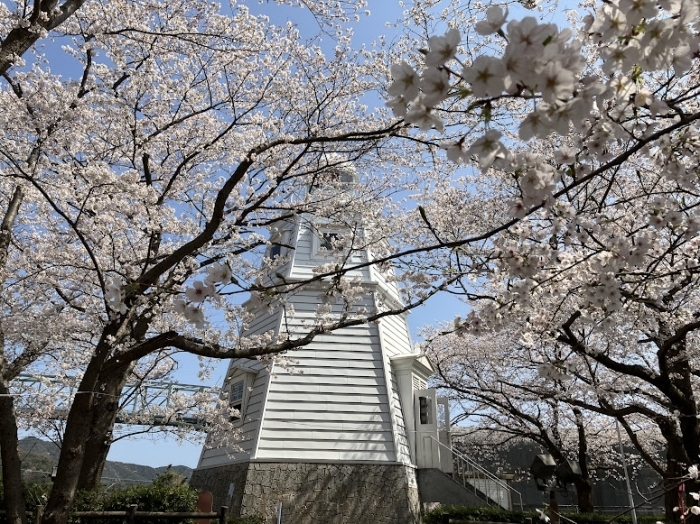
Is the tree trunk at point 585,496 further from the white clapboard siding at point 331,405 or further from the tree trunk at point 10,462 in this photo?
the tree trunk at point 10,462

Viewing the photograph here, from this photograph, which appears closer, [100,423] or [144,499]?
[100,423]

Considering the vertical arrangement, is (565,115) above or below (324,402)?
below

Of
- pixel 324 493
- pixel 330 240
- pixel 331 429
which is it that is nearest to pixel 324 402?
pixel 331 429

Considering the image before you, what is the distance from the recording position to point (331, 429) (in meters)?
→ 10.6

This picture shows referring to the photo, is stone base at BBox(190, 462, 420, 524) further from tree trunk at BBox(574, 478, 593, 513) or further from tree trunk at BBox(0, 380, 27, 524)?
tree trunk at BBox(574, 478, 593, 513)

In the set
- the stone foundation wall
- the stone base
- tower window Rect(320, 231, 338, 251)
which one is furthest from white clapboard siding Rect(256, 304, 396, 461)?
tower window Rect(320, 231, 338, 251)

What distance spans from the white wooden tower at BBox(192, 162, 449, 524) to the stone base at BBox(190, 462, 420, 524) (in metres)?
0.02

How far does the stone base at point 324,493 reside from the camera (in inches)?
387

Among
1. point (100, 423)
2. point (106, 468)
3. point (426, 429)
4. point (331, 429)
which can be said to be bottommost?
point (100, 423)

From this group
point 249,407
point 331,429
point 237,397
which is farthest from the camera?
point 237,397

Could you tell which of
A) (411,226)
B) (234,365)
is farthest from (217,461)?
(411,226)

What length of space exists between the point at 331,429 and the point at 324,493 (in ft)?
4.03

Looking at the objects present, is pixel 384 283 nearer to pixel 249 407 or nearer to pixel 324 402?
pixel 324 402

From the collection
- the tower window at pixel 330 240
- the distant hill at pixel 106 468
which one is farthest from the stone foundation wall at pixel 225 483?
the tower window at pixel 330 240
